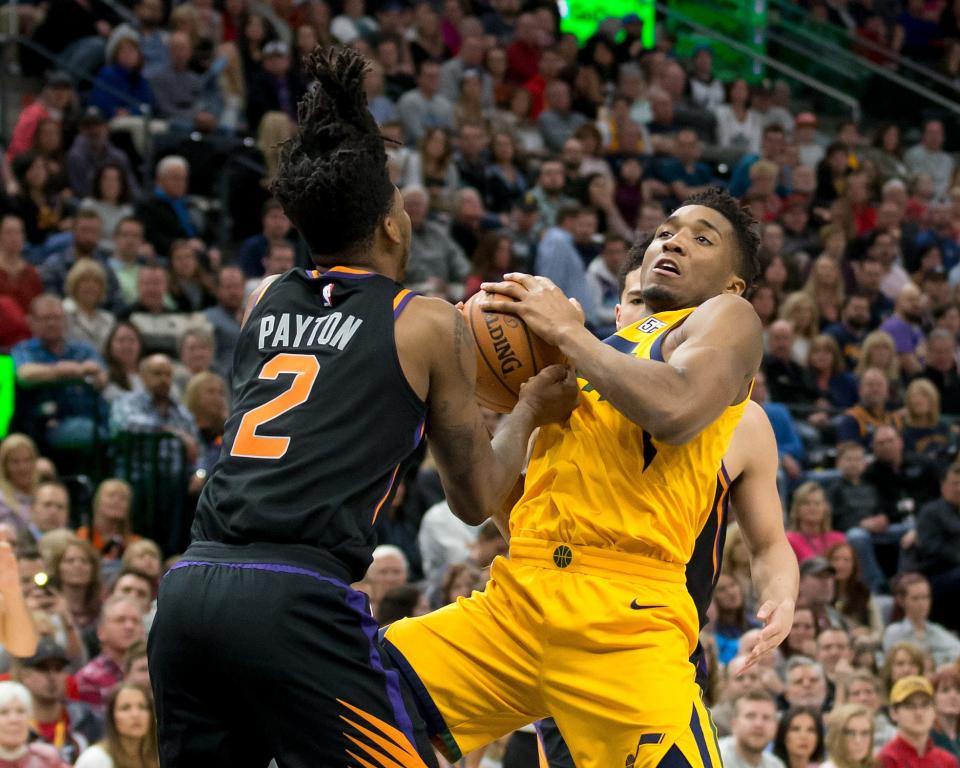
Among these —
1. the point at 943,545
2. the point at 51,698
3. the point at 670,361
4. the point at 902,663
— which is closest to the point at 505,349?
the point at 670,361

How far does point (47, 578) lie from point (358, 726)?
4.62m

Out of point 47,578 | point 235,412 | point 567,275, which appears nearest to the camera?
point 235,412

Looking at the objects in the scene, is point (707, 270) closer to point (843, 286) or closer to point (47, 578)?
point (47, 578)

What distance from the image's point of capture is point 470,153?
13.5 meters

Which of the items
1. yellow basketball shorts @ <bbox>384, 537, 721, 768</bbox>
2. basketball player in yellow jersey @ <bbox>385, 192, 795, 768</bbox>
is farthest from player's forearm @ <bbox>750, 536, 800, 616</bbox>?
yellow basketball shorts @ <bbox>384, 537, 721, 768</bbox>

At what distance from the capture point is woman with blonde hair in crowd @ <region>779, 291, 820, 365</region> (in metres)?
13.0

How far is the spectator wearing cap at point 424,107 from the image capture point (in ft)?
44.6

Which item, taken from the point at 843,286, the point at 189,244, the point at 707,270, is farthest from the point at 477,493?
the point at 843,286

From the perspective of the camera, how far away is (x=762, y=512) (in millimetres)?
4848

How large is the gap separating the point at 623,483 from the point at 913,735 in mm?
4687

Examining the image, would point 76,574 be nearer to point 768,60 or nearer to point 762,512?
point 762,512

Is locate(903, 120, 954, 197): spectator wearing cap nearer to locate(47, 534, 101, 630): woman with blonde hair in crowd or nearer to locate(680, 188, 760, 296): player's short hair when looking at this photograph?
locate(47, 534, 101, 630): woman with blonde hair in crowd

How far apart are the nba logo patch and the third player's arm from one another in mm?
259

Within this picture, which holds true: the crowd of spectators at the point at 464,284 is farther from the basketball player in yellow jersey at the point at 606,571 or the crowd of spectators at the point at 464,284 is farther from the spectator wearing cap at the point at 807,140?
the basketball player in yellow jersey at the point at 606,571
